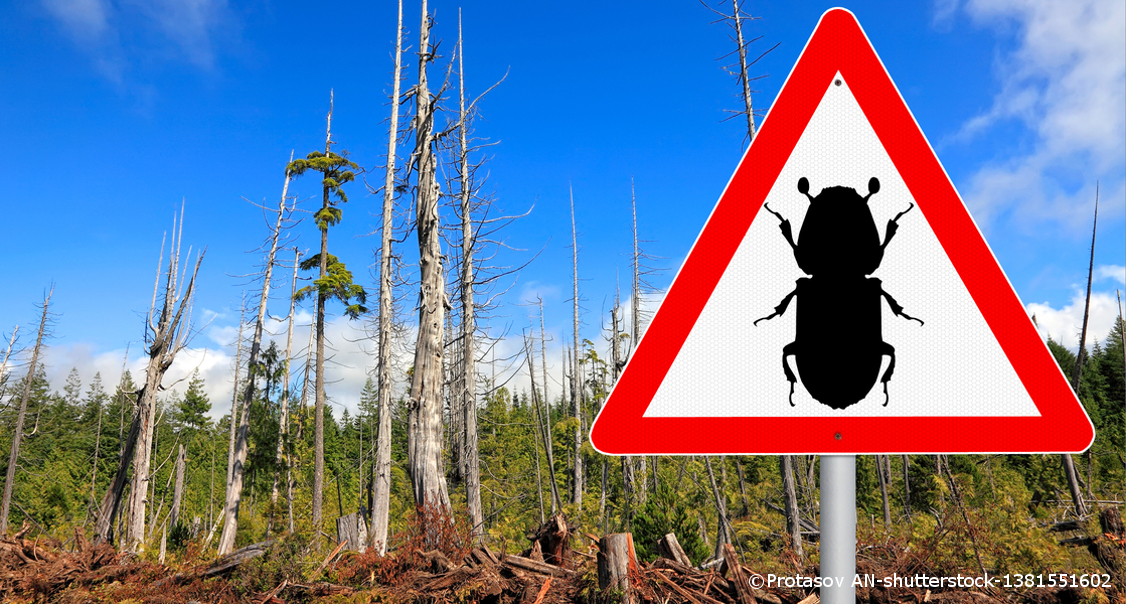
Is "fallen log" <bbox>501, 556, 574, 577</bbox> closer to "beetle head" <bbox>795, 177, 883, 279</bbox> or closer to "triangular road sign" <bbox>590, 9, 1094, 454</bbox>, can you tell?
"triangular road sign" <bbox>590, 9, 1094, 454</bbox>

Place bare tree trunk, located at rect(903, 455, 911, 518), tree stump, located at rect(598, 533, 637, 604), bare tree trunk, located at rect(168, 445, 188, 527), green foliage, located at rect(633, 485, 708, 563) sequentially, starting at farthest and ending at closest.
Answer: bare tree trunk, located at rect(903, 455, 911, 518)
bare tree trunk, located at rect(168, 445, 188, 527)
green foliage, located at rect(633, 485, 708, 563)
tree stump, located at rect(598, 533, 637, 604)

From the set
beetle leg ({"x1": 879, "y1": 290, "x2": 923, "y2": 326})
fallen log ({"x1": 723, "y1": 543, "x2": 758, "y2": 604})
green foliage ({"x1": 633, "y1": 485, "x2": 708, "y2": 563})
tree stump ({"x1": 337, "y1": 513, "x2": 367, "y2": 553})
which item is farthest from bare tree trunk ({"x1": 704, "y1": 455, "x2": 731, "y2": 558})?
beetle leg ({"x1": 879, "y1": 290, "x2": 923, "y2": 326})

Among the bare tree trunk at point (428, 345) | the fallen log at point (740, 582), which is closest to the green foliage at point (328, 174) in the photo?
the bare tree trunk at point (428, 345)

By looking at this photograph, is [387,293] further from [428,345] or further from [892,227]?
[892,227]

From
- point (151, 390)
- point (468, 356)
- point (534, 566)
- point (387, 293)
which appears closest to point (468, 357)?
point (468, 356)

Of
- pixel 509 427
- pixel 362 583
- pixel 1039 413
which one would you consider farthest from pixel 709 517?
pixel 1039 413

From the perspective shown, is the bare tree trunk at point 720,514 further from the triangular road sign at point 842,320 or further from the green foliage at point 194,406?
the green foliage at point 194,406
